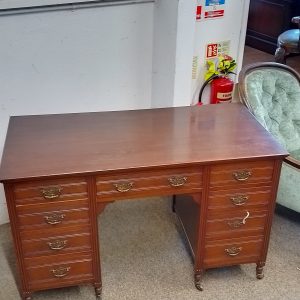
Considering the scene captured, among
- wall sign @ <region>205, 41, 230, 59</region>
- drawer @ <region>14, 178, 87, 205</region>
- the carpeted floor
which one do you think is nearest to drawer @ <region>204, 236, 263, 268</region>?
the carpeted floor

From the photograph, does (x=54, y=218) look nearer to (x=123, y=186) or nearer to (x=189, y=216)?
(x=123, y=186)

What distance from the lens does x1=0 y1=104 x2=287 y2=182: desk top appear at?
→ 170 centimetres

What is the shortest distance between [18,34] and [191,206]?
3.71 ft

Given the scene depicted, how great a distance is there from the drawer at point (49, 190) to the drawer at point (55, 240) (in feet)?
0.47

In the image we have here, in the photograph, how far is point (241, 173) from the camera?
184cm

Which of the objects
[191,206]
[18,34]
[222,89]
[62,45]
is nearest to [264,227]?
[191,206]

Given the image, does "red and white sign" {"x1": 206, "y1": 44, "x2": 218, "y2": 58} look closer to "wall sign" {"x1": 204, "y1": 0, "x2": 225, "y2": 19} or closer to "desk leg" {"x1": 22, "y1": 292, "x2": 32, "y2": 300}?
"wall sign" {"x1": 204, "y1": 0, "x2": 225, "y2": 19}

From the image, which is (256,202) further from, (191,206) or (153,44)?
(153,44)

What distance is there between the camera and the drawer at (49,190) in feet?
5.44

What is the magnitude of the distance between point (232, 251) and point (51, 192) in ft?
2.81

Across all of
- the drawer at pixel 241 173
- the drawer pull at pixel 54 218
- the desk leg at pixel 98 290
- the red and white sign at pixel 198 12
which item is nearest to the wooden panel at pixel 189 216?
the drawer at pixel 241 173

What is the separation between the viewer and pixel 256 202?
6.27ft

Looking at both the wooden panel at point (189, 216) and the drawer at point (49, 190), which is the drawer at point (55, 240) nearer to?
the drawer at point (49, 190)

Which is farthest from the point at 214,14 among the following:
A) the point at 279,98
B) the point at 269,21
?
the point at 269,21
